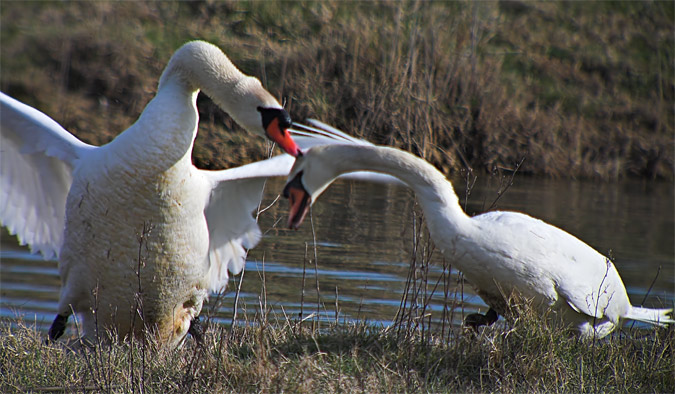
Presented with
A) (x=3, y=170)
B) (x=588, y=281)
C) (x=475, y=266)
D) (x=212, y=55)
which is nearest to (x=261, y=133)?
(x=212, y=55)

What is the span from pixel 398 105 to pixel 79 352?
8400 mm

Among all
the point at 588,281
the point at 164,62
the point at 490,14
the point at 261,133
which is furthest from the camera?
the point at 490,14

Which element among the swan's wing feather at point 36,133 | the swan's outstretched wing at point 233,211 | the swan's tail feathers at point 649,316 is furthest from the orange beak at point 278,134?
the swan's tail feathers at point 649,316

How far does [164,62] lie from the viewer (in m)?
14.7

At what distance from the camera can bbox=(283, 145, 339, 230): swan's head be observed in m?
4.18

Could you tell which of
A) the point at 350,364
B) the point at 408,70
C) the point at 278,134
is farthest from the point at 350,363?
the point at 408,70

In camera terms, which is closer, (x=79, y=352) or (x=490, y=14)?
(x=79, y=352)

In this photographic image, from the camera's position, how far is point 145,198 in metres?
4.36

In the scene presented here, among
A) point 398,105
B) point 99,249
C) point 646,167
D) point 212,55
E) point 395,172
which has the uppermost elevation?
point 212,55

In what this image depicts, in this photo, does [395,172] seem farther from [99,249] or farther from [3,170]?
[3,170]

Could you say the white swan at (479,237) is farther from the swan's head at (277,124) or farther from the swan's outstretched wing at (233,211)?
the swan's outstretched wing at (233,211)

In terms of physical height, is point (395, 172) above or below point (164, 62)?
above

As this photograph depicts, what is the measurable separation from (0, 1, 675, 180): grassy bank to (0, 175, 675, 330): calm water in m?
0.90

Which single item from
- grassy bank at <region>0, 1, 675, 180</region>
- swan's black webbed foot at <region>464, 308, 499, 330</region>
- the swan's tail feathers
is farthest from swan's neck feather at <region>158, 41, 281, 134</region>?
grassy bank at <region>0, 1, 675, 180</region>
